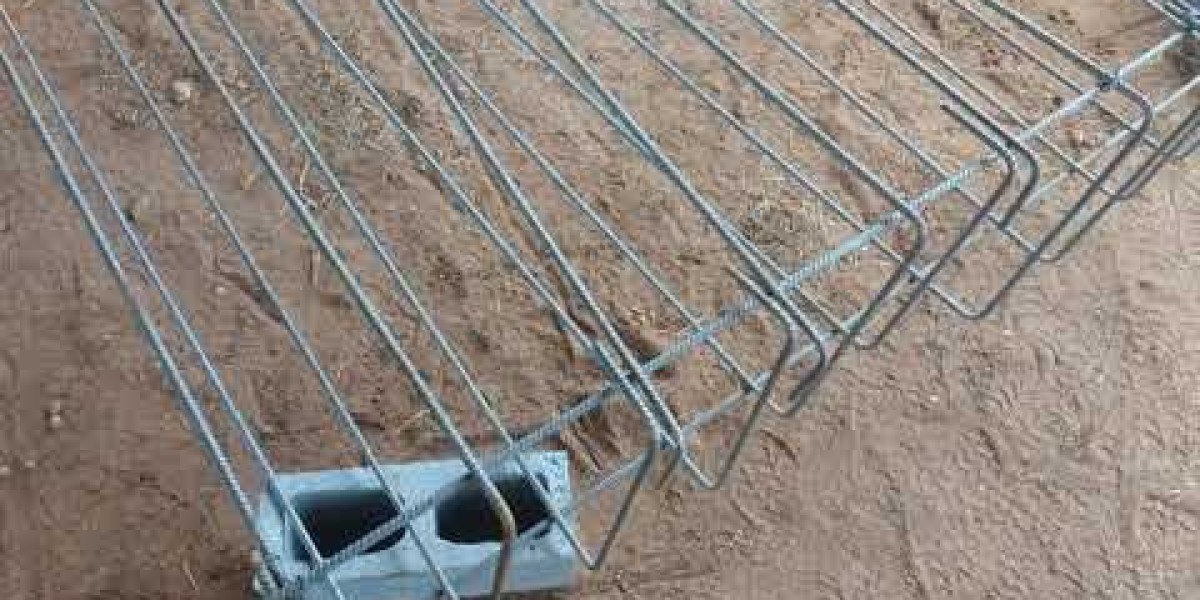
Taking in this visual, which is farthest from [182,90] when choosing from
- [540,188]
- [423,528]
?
[423,528]

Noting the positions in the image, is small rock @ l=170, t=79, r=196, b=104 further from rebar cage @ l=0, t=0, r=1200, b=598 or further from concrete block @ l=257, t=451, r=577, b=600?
concrete block @ l=257, t=451, r=577, b=600

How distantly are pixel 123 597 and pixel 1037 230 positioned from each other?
1397 millimetres

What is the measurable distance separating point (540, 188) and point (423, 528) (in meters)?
0.68

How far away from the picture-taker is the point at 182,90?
2.05 m

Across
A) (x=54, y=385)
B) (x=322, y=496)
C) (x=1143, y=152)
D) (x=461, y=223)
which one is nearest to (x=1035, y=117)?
(x=1143, y=152)

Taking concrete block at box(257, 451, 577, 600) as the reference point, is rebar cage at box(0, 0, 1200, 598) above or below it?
above

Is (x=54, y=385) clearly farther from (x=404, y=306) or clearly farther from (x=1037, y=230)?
(x=1037, y=230)

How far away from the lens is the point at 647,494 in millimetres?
1713

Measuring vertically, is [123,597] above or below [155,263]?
below

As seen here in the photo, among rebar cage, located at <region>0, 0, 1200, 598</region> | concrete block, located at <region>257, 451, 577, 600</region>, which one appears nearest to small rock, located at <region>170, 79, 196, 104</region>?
rebar cage, located at <region>0, 0, 1200, 598</region>

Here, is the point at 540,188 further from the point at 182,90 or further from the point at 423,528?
the point at 423,528

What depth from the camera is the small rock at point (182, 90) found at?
204 centimetres

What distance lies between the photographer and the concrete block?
1486mm

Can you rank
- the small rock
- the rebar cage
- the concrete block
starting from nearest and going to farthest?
the concrete block → the rebar cage → the small rock
